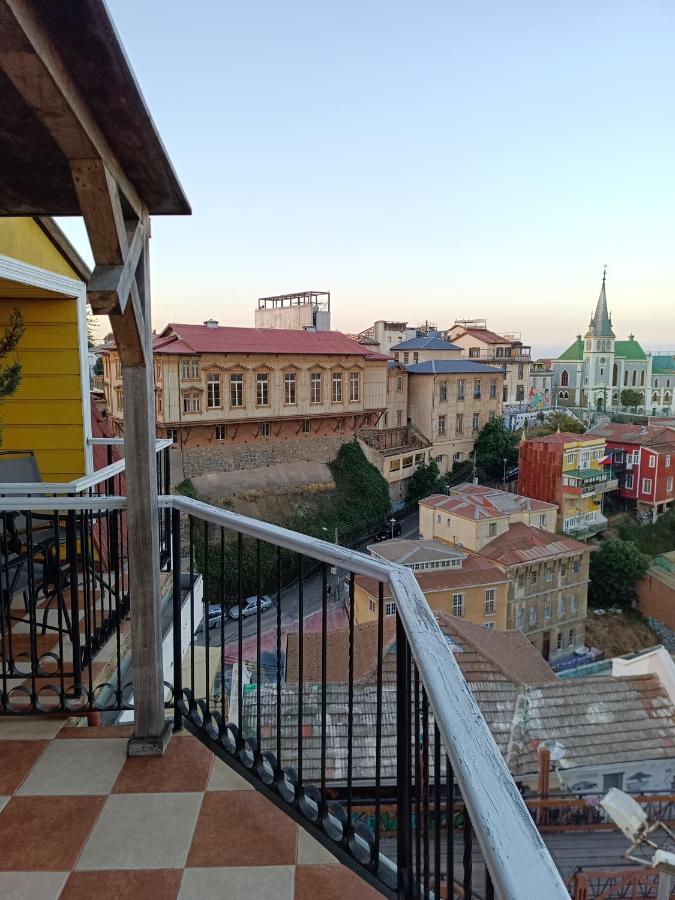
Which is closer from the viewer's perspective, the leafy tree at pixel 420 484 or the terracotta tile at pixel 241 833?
the terracotta tile at pixel 241 833

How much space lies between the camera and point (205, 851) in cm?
158

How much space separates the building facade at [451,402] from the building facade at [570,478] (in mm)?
2902

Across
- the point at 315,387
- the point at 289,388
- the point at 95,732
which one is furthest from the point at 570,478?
the point at 95,732

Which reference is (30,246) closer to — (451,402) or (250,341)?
(250,341)

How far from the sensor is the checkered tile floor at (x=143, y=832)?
57.6 inches

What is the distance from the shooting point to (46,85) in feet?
4.04

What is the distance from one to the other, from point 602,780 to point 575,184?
83.9 ft

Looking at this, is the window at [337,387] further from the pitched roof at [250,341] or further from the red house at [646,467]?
the red house at [646,467]

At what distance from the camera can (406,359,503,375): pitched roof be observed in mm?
27884

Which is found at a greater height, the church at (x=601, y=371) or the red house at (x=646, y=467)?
the church at (x=601, y=371)

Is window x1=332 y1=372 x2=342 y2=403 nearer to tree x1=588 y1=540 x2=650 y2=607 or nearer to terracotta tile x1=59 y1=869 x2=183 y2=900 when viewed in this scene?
tree x1=588 y1=540 x2=650 y2=607

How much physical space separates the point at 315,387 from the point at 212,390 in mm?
4219

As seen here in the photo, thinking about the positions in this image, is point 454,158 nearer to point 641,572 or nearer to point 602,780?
point 641,572

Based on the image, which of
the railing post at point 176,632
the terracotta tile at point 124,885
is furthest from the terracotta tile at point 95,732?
the terracotta tile at point 124,885
